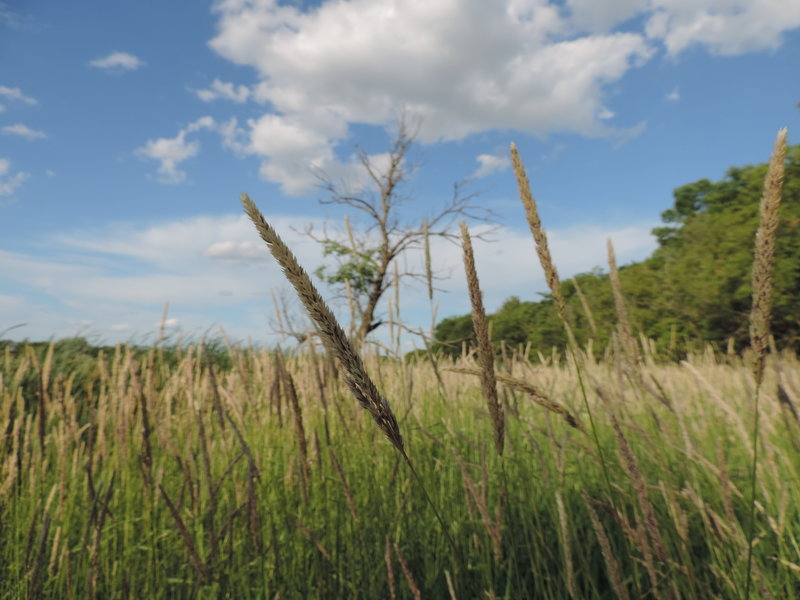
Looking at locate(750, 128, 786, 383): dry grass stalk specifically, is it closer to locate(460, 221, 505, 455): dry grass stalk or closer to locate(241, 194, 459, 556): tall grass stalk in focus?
locate(460, 221, 505, 455): dry grass stalk

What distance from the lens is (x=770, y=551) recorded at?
2441 millimetres

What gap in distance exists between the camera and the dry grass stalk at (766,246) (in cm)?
92

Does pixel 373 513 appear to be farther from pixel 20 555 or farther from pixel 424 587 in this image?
pixel 20 555

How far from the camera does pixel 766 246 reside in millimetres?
928

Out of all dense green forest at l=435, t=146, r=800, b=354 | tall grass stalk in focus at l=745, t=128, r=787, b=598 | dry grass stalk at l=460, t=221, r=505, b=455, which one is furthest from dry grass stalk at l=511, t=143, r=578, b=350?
dense green forest at l=435, t=146, r=800, b=354

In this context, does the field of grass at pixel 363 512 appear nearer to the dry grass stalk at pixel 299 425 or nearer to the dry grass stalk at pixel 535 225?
the dry grass stalk at pixel 299 425

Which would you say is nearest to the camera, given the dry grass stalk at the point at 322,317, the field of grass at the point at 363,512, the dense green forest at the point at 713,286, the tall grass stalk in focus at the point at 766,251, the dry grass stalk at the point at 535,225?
the dry grass stalk at the point at 322,317

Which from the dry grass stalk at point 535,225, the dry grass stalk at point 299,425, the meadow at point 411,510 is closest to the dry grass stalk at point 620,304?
the meadow at point 411,510

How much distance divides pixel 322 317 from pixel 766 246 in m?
0.80

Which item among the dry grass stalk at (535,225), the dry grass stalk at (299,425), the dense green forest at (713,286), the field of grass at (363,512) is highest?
the dense green forest at (713,286)

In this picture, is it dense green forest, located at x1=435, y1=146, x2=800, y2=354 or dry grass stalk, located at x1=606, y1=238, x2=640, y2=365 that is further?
dense green forest, located at x1=435, y1=146, x2=800, y2=354

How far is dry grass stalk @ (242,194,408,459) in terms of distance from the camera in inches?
23.0

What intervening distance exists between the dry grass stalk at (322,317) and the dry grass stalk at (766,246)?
702mm

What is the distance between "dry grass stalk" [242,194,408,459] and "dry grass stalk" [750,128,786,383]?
2.30ft
